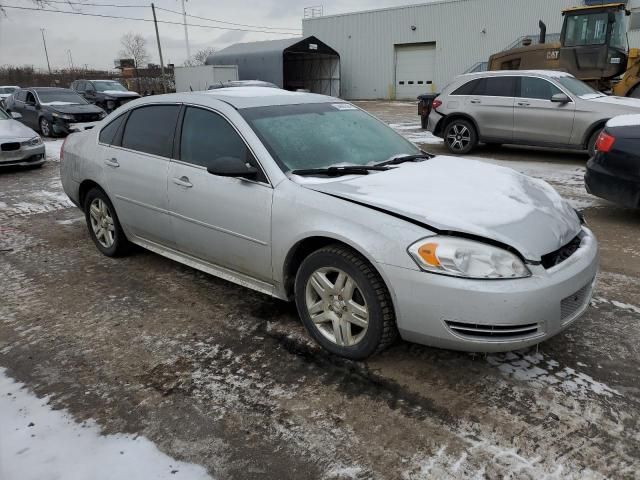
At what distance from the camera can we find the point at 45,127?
48.5 feet

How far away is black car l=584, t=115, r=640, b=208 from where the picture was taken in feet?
17.1

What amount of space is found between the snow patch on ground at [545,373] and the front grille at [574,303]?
33cm

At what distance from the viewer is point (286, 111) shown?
12.4 feet

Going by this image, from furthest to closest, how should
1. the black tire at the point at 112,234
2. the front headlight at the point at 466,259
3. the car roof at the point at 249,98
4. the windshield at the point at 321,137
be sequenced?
1. the black tire at the point at 112,234
2. the car roof at the point at 249,98
3. the windshield at the point at 321,137
4. the front headlight at the point at 466,259

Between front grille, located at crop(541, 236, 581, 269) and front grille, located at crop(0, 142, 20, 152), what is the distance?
971 centimetres

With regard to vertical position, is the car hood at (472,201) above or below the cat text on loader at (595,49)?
below

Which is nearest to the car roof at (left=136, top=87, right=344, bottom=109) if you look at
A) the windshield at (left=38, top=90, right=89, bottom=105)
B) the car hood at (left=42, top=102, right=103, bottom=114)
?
the car hood at (left=42, top=102, right=103, bottom=114)

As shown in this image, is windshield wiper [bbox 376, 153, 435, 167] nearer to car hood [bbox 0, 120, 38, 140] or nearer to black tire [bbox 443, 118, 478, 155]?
black tire [bbox 443, 118, 478, 155]

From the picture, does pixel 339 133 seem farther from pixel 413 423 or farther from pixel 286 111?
pixel 413 423

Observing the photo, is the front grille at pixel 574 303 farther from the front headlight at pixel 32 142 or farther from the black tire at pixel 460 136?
the front headlight at pixel 32 142

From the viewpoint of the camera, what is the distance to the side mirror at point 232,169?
3.22 m

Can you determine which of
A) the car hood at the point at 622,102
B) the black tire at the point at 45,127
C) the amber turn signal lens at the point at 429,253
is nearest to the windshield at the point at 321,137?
the amber turn signal lens at the point at 429,253

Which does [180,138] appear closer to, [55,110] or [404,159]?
[404,159]

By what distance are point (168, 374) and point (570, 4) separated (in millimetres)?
29302
